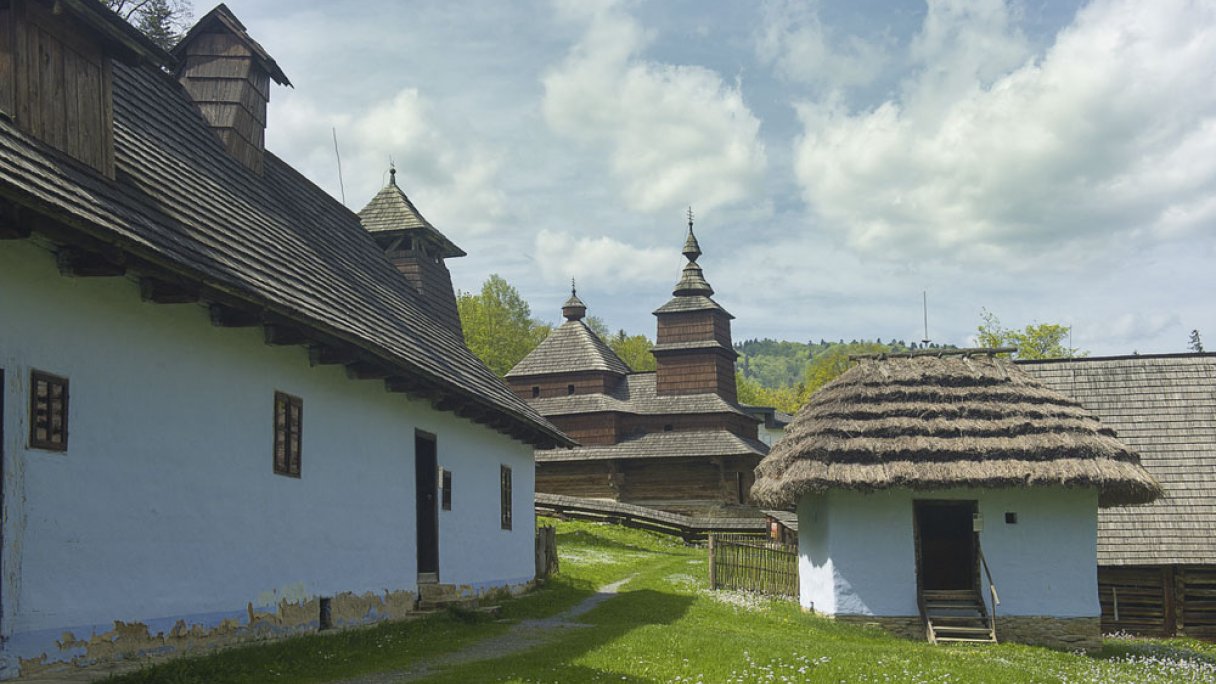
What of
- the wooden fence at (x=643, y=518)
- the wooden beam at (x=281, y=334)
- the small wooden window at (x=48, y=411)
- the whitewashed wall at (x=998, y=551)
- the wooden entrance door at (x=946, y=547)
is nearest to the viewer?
the small wooden window at (x=48, y=411)

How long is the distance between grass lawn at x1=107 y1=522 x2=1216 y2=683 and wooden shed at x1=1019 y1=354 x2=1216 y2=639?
987mm

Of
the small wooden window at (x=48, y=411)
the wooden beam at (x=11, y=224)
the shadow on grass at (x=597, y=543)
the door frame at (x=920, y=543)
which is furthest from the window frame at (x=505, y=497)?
the wooden beam at (x=11, y=224)

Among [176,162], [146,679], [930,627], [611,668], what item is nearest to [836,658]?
[611,668]

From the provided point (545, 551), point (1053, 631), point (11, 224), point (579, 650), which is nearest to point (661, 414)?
point (545, 551)

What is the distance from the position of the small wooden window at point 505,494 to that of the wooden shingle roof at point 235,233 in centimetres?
96

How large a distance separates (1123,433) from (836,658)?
44.6 ft

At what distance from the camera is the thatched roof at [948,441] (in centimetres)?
1881

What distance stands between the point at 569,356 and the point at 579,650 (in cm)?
3668

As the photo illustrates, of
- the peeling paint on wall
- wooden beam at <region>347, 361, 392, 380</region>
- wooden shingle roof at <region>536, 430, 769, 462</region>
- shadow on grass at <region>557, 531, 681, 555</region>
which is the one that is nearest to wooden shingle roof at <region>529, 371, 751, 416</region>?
wooden shingle roof at <region>536, 430, 769, 462</region>

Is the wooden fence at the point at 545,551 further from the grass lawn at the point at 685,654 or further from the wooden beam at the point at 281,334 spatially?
the wooden beam at the point at 281,334

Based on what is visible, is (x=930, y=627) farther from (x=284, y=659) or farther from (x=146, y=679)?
(x=146, y=679)

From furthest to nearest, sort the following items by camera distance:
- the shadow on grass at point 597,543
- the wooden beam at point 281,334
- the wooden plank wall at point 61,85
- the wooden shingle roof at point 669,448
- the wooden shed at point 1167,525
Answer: the wooden shingle roof at point 669,448
the shadow on grass at point 597,543
the wooden shed at point 1167,525
the wooden beam at point 281,334
the wooden plank wall at point 61,85

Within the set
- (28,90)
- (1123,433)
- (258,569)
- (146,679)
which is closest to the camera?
(146,679)

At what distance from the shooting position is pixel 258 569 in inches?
503
